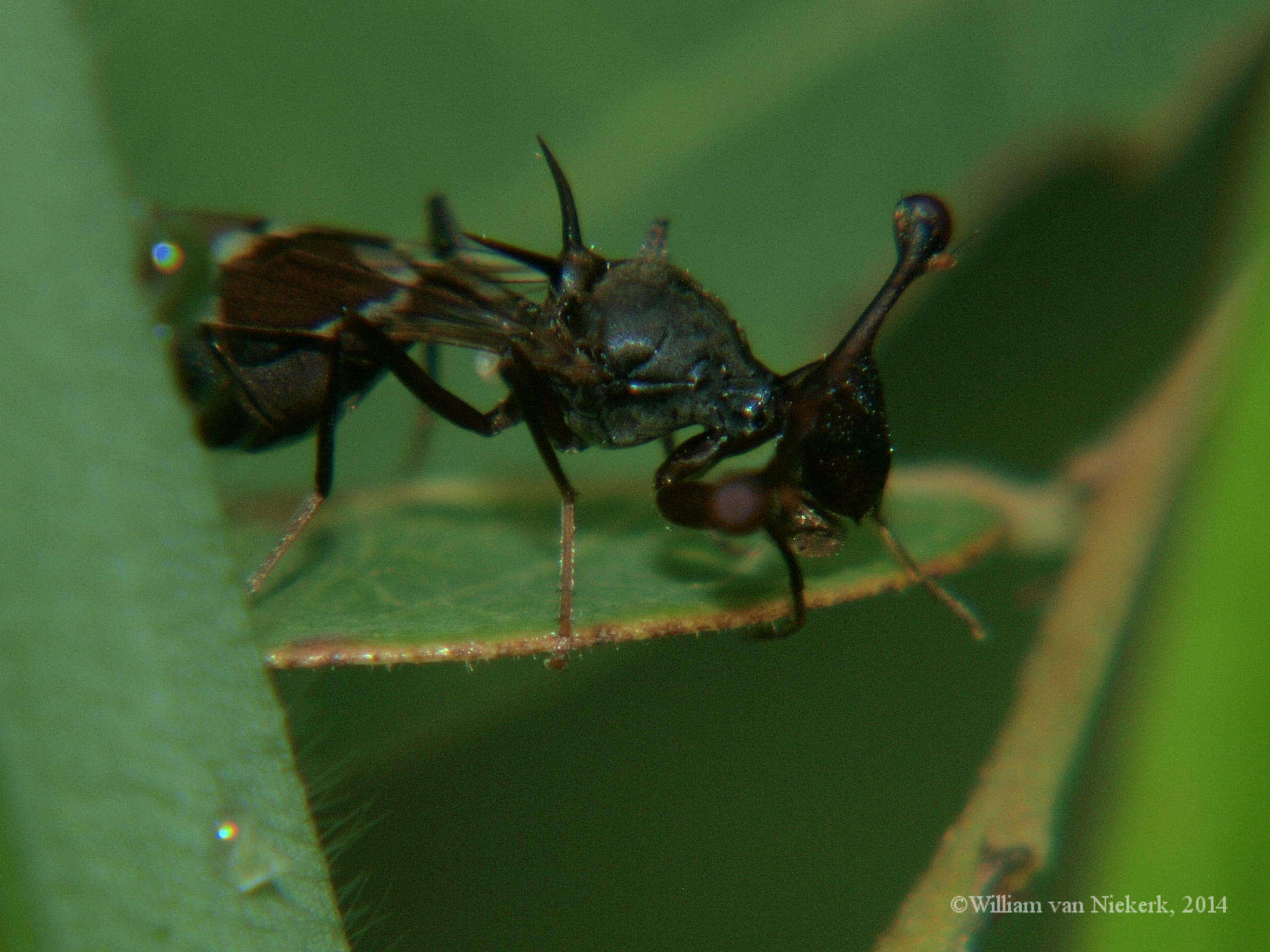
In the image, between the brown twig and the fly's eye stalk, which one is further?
the fly's eye stalk

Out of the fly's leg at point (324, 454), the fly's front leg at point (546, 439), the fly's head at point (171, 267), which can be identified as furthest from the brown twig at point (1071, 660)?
the fly's leg at point (324, 454)

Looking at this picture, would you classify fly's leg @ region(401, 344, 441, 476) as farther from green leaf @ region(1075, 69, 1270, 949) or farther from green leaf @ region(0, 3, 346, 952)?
green leaf @ region(1075, 69, 1270, 949)

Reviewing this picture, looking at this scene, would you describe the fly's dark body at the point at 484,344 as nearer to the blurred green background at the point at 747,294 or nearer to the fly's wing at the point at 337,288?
the fly's wing at the point at 337,288

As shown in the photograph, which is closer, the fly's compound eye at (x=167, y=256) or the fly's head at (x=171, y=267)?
the fly's head at (x=171, y=267)

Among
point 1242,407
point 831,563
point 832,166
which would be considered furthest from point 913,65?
point 1242,407

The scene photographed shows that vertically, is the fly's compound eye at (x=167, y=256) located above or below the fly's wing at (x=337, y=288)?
above

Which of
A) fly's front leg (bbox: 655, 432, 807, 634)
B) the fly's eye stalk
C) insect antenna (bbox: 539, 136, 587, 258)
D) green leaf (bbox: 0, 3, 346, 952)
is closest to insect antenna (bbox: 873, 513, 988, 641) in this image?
fly's front leg (bbox: 655, 432, 807, 634)

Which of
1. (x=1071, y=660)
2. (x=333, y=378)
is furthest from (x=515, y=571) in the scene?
(x=1071, y=660)
